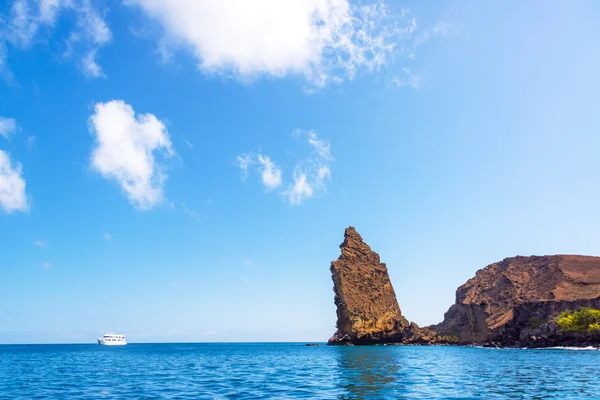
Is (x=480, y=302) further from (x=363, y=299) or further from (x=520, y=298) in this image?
(x=363, y=299)

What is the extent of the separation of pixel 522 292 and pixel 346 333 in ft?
255

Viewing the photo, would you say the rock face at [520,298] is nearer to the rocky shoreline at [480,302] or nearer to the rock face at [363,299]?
the rocky shoreline at [480,302]

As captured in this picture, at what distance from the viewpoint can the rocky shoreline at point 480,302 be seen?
129 metres

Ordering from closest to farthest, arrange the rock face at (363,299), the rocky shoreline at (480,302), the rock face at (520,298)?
the rock face at (520,298) < the rocky shoreline at (480,302) < the rock face at (363,299)

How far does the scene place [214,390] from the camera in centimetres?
2969

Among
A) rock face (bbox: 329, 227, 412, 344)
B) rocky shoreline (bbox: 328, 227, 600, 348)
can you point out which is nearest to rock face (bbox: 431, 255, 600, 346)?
rocky shoreline (bbox: 328, 227, 600, 348)

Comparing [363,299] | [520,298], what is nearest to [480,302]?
[520,298]

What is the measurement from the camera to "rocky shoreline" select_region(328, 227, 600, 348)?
129 m

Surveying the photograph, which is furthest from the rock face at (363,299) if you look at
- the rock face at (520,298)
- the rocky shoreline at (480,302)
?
the rock face at (520,298)

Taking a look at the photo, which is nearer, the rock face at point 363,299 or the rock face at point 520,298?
the rock face at point 520,298

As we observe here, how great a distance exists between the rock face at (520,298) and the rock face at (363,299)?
2941cm

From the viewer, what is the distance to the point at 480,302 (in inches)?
6929

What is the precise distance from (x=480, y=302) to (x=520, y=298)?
1528 centimetres

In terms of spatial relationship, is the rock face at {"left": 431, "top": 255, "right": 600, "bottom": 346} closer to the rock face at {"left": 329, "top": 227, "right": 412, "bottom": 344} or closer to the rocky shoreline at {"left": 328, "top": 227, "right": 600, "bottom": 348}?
the rocky shoreline at {"left": 328, "top": 227, "right": 600, "bottom": 348}
